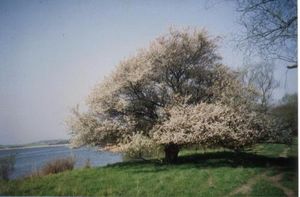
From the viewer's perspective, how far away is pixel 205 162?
12.7 ft

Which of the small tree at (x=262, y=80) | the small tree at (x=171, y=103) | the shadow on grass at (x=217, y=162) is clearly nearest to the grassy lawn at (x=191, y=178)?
the shadow on grass at (x=217, y=162)

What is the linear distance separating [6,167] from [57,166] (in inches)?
20.0

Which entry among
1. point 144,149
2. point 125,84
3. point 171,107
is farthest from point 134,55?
point 144,149

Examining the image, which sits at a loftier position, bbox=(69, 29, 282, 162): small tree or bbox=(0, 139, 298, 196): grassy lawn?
bbox=(69, 29, 282, 162): small tree

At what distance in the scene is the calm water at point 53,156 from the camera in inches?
158

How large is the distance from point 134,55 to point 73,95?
2.07ft

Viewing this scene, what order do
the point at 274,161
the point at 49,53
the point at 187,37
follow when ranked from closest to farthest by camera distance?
the point at 274,161
the point at 187,37
the point at 49,53

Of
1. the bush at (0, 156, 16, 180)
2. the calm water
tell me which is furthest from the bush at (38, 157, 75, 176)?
the bush at (0, 156, 16, 180)

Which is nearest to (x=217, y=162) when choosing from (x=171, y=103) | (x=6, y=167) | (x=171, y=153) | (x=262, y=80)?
(x=171, y=153)

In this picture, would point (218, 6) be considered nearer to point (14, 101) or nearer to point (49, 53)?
point (49, 53)

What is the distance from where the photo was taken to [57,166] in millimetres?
4066

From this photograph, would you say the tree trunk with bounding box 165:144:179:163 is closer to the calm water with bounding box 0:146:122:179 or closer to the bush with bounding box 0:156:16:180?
the calm water with bounding box 0:146:122:179

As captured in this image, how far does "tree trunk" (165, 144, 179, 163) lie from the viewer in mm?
3924

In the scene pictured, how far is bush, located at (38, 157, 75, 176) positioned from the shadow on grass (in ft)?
1.23
